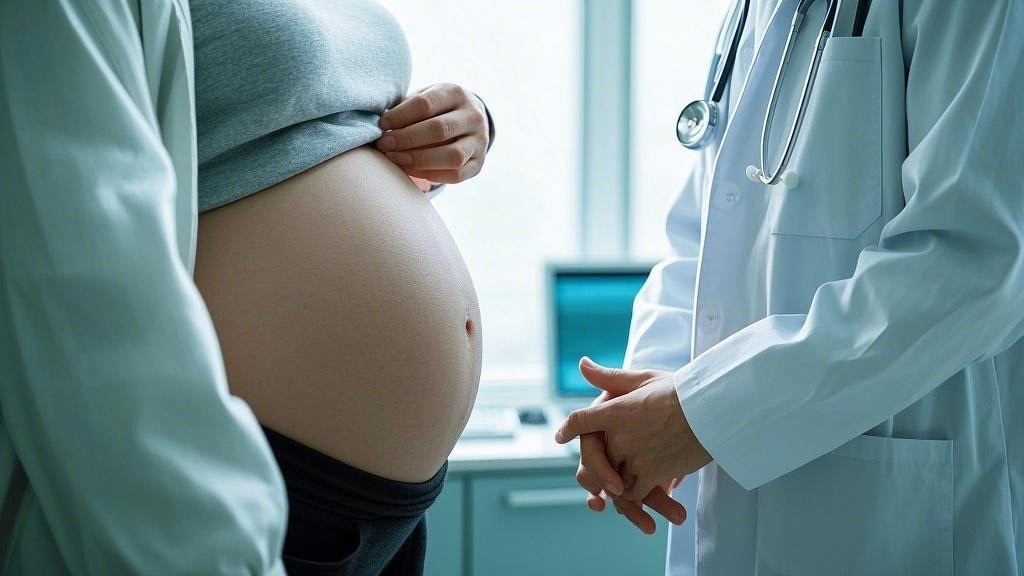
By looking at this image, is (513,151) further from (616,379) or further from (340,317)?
(340,317)

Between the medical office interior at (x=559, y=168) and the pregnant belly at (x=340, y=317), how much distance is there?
112cm

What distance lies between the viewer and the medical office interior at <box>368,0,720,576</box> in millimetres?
1995

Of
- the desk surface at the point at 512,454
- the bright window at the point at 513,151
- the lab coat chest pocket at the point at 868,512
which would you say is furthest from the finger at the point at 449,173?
the bright window at the point at 513,151

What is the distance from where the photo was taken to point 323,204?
762mm

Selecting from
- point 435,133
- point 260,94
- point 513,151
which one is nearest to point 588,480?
point 435,133

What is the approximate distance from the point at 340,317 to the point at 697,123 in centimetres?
63

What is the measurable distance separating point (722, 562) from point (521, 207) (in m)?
1.39

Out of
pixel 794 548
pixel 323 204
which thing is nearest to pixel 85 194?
pixel 323 204

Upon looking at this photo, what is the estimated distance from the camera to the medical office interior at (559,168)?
2.00 metres

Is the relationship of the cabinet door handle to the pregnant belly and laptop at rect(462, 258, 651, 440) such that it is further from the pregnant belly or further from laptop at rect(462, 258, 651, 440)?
the pregnant belly

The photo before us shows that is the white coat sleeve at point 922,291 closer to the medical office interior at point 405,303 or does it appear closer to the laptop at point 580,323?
the medical office interior at point 405,303


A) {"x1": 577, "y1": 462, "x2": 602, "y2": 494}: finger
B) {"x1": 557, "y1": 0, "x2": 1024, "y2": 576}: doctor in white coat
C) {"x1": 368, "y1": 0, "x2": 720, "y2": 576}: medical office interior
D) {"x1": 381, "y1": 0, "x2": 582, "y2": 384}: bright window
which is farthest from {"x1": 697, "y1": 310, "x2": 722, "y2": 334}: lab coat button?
{"x1": 381, "y1": 0, "x2": 582, "y2": 384}: bright window

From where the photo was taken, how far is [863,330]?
2.69ft

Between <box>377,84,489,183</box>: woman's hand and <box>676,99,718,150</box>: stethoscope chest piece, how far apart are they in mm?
297
